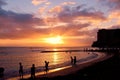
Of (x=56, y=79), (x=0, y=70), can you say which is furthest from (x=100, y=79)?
(x=0, y=70)

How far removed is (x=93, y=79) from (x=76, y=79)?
1.48 m

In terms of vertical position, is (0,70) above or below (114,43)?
below

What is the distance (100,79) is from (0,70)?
948 centimetres

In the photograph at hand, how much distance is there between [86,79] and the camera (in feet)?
68.2

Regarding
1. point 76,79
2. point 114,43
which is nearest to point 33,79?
point 76,79

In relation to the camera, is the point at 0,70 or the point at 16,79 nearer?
the point at 0,70

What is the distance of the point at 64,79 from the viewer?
21.2 m

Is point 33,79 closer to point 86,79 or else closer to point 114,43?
point 86,79

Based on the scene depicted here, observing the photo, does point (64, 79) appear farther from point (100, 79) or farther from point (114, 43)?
point (114, 43)

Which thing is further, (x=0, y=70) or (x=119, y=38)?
(x=119, y=38)

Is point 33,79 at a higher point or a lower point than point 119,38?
lower

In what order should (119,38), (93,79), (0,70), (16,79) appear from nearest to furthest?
(93,79), (0,70), (16,79), (119,38)

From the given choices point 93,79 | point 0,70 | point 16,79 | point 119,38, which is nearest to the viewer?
point 93,79

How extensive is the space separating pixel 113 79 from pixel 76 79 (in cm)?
316
